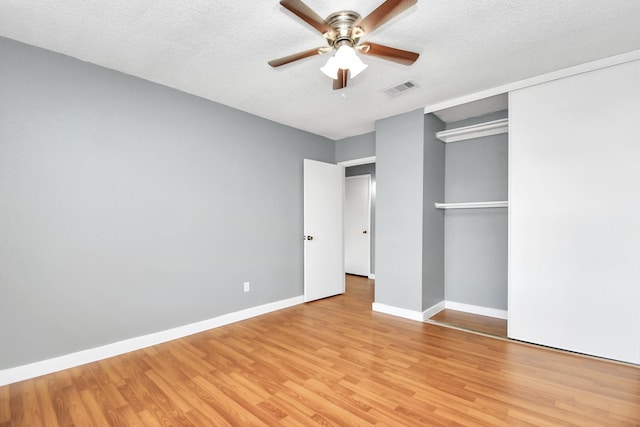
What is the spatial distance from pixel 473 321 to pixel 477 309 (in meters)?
0.36

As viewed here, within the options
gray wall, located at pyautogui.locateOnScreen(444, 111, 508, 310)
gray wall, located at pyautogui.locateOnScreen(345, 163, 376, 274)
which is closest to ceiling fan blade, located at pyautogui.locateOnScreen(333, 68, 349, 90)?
gray wall, located at pyautogui.locateOnScreen(444, 111, 508, 310)

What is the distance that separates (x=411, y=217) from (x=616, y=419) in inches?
92.5

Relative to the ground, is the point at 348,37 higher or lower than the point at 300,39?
lower

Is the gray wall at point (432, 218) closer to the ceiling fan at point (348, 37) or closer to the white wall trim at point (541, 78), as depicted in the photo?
the white wall trim at point (541, 78)

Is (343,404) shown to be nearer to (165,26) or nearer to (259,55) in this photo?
(259,55)

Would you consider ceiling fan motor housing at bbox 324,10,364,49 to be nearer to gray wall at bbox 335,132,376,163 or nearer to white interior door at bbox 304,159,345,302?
white interior door at bbox 304,159,345,302

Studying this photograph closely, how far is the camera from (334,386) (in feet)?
7.11

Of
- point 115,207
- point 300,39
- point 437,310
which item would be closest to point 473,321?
point 437,310

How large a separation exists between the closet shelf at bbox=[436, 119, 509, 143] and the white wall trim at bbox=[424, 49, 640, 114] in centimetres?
35

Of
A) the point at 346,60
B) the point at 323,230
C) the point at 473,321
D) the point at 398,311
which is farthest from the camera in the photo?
the point at 323,230

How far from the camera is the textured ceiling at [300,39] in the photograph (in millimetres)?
1905

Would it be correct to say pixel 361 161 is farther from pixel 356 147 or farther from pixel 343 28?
pixel 343 28

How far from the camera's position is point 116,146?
8.96 ft

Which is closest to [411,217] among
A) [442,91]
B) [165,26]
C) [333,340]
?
[442,91]
